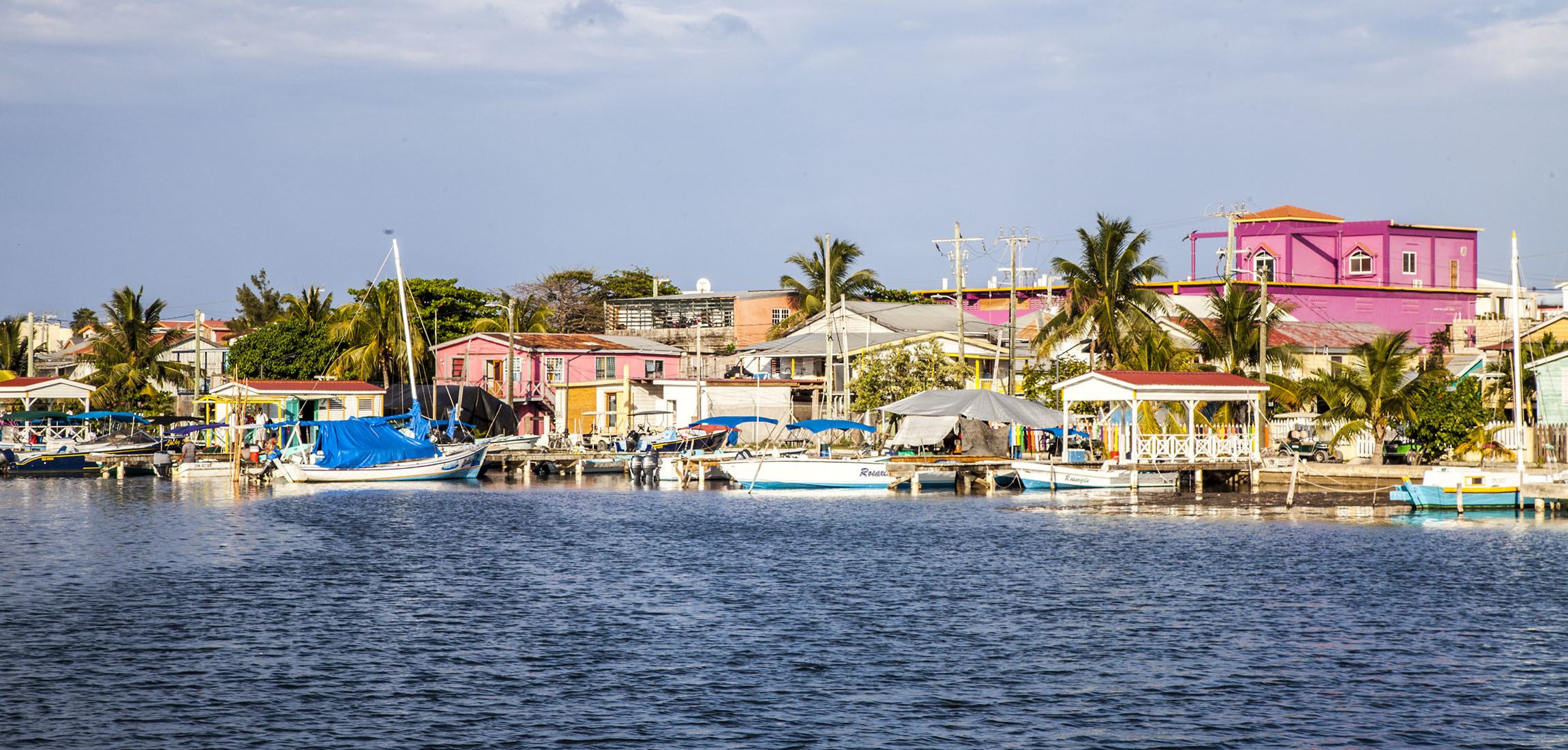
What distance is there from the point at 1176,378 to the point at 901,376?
19.8 metres

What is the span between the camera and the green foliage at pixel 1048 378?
76625mm

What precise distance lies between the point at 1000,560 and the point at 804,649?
46.3 feet

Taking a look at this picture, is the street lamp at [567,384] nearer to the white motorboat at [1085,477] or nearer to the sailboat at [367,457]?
the sailboat at [367,457]

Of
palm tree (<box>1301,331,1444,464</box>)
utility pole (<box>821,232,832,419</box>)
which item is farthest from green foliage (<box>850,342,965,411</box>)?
palm tree (<box>1301,331,1444,464</box>)

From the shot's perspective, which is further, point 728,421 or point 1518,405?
point 728,421

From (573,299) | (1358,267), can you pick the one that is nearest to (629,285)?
(573,299)

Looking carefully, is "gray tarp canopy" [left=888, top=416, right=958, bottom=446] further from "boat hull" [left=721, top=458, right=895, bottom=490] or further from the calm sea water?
the calm sea water

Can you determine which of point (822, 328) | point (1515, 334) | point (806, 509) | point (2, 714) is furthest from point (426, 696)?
point (822, 328)

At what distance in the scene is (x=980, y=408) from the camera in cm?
6619

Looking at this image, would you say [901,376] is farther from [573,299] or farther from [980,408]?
[573,299]

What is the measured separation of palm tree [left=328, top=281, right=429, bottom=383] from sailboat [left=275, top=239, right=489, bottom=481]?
25.2 meters

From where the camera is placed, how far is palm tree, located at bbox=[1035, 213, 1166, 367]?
74.7 meters

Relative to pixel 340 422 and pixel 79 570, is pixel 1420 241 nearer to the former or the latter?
pixel 340 422

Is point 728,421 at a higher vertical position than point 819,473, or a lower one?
higher
